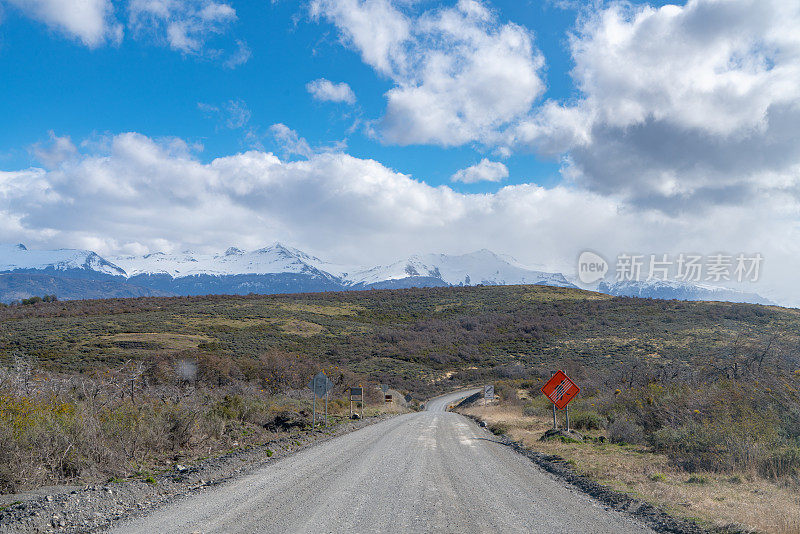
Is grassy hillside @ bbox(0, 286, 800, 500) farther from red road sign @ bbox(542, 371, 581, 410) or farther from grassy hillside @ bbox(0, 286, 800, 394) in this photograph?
red road sign @ bbox(542, 371, 581, 410)

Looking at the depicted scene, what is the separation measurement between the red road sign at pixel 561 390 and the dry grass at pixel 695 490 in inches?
100

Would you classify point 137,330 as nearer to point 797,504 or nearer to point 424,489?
point 424,489

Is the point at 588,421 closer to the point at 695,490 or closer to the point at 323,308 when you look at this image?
the point at 695,490

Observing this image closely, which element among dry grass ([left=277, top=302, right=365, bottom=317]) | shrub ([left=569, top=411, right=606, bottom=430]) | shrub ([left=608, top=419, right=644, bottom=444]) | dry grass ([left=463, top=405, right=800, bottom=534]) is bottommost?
shrub ([left=569, top=411, right=606, bottom=430])

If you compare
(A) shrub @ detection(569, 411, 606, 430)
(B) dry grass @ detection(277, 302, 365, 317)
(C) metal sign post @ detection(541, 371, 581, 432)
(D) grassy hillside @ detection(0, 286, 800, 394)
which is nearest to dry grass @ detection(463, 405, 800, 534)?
(C) metal sign post @ detection(541, 371, 581, 432)

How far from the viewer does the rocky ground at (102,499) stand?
6055 mm

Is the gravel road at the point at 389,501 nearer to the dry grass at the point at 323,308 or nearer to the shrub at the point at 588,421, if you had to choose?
the shrub at the point at 588,421

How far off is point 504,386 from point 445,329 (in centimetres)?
3121

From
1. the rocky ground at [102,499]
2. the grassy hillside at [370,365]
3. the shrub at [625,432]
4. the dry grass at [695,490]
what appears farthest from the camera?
the shrub at [625,432]

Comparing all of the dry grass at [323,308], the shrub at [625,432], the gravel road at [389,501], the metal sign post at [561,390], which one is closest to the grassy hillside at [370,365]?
the shrub at [625,432]

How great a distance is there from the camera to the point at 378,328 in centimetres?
7175

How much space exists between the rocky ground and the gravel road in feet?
1.52

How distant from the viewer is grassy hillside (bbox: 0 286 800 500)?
9.63 meters

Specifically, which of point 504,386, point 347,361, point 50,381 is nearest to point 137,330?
point 347,361
